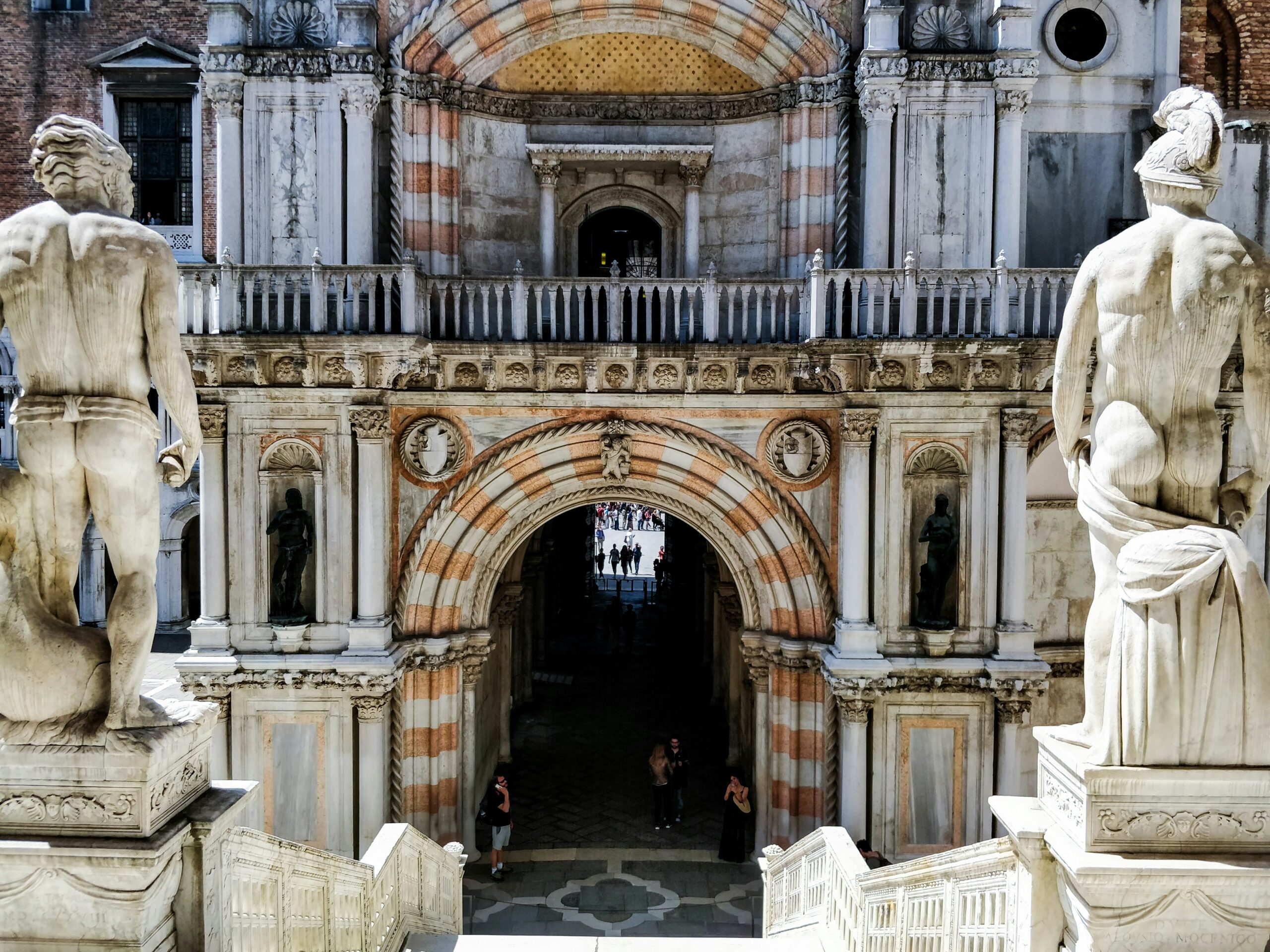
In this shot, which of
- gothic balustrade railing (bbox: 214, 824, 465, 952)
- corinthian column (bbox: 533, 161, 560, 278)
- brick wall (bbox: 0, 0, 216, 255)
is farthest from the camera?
brick wall (bbox: 0, 0, 216, 255)

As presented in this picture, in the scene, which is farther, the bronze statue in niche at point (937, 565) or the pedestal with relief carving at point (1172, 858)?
the bronze statue in niche at point (937, 565)

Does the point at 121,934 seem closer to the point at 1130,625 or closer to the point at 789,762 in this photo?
the point at 1130,625

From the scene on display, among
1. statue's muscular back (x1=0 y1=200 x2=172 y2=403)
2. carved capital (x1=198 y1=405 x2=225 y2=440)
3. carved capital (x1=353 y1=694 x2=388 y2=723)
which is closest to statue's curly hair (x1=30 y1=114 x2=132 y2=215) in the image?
statue's muscular back (x1=0 y1=200 x2=172 y2=403)

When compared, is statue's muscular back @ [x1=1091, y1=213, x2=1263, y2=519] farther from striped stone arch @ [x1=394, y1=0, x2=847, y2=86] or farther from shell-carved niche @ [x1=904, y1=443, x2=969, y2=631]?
striped stone arch @ [x1=394, y1=0, x2=847, y2=86]

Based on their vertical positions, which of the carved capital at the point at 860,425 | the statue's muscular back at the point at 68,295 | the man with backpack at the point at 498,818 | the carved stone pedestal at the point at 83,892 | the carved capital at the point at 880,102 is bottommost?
the man with backpack at the point at 498,818

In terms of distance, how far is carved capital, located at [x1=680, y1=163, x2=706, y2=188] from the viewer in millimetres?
13922

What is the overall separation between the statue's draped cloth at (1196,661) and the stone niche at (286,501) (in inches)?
397

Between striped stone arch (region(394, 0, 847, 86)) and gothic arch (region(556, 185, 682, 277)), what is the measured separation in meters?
2.10

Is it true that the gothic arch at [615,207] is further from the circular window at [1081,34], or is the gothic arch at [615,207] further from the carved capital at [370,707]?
the carved capital at [370,707]

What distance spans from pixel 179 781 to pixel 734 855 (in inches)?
402

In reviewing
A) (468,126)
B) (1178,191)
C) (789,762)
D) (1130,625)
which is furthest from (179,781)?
(468,126)

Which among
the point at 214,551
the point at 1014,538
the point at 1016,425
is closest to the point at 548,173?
the point at 214,551

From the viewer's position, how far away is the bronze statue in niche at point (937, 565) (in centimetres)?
1240

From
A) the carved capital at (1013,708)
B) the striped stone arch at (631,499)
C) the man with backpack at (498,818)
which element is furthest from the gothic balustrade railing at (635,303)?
the man with backpack at (498,818)
